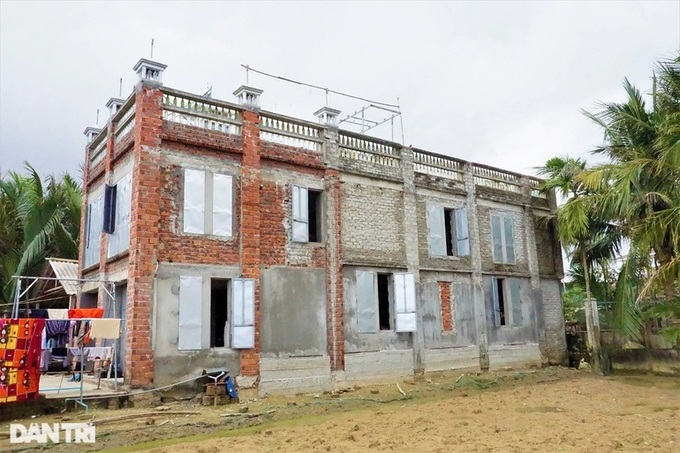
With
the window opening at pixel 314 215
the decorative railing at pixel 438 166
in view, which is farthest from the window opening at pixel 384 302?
the decorative railing at pixel 438 166

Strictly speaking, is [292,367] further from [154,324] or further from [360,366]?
[154,324]

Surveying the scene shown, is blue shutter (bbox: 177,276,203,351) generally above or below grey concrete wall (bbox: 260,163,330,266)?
below

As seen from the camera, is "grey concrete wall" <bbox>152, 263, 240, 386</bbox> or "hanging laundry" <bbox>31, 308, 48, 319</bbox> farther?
"hanging laundry" <bbox>31, 308, 48, 319</bbox>

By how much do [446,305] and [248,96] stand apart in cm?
810

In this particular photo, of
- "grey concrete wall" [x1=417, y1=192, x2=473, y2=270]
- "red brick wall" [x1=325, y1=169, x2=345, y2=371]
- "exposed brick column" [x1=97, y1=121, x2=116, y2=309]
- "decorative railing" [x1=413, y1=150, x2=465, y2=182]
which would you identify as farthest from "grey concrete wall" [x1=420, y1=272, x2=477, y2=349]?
"exposed brick column" [x1=97, y1=121, x2=116, y2=309]

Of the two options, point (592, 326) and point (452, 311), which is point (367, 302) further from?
point (592, 326)

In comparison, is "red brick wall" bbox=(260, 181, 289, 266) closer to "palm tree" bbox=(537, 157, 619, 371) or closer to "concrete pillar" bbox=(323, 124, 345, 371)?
"concrete pillar" bbox=(323, 124, 345, 371)

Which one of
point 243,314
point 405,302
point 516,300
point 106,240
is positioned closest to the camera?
point 243,314

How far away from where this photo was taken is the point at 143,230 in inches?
449

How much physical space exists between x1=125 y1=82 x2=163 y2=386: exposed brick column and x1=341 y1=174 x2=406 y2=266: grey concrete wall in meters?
4.93

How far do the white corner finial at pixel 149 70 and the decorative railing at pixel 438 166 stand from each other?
7.54m

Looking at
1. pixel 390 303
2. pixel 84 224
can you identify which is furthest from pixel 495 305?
pixel 84 224

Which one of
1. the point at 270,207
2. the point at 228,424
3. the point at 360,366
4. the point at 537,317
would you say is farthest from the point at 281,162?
the point at 537,317

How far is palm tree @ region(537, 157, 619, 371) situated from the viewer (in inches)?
655
